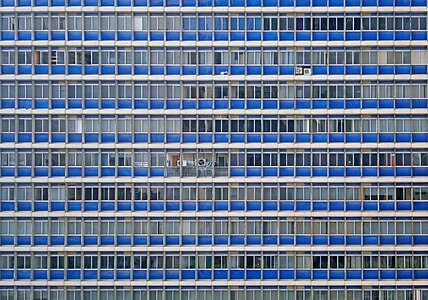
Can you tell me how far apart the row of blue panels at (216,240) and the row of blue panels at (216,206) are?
124cm

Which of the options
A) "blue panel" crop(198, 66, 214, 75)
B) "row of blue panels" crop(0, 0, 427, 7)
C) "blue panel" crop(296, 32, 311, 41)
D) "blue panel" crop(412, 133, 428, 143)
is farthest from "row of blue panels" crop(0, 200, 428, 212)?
"row of blue panels" crop(0, 0, 427, 7)

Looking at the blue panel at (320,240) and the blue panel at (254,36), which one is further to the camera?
the blue panel at (320,240)

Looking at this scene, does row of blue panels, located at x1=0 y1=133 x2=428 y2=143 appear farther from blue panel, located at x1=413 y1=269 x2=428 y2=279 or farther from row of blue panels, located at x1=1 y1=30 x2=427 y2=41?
blue panel, located at x1=413 y1=269 x2=428 y2=279

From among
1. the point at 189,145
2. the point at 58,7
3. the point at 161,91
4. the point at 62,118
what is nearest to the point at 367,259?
the point at 189,145

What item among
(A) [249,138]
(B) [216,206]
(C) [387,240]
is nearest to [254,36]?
(A) [249,138]

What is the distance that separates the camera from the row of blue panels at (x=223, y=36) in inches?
1390

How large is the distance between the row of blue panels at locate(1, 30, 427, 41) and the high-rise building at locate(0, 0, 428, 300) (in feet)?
0.20

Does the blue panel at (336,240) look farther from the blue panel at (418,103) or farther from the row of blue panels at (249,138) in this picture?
the blue panel at (418,103)

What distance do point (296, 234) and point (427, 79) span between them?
8881mm

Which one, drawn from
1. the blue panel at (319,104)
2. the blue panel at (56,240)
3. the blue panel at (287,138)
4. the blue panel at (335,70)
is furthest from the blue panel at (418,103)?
the blue panel at (56,240)

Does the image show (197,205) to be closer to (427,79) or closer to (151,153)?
(151,153)

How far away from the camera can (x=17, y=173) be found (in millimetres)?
35500

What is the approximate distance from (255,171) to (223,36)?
240 inches

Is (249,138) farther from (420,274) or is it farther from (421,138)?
(420,274)
